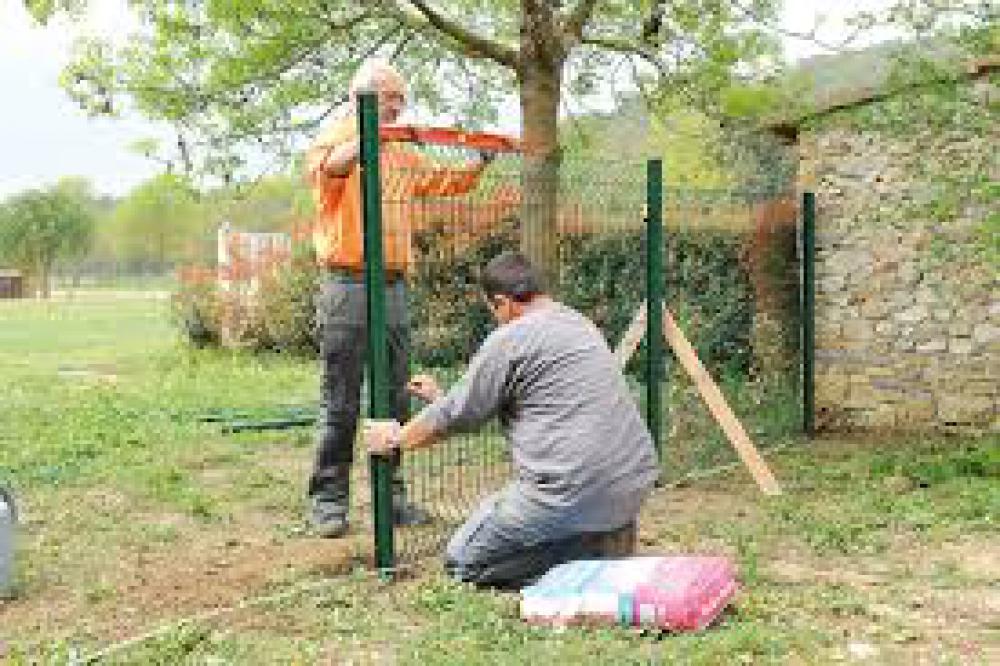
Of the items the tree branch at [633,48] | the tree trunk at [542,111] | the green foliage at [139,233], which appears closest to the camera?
the tree trunk at [542,111]

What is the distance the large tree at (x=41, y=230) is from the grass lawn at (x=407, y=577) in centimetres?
6069

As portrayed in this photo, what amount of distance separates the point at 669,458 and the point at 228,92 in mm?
3752

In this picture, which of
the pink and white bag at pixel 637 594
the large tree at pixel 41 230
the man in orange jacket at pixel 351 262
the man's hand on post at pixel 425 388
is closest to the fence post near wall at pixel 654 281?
the man in orange jacket at pixel 351 262

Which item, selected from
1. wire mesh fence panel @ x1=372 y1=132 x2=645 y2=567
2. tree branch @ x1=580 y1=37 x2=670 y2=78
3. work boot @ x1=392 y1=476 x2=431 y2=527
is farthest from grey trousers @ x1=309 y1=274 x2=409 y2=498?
tree branch @ x1=580 y1=37 x2=670 y2=78

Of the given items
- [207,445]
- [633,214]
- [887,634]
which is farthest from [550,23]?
[887,634]

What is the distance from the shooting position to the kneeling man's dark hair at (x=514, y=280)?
5.42 meters

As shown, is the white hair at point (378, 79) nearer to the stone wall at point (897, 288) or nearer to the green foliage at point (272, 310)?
the stone wall at point (897, 288)

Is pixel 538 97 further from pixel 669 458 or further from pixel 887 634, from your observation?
pixel 887 634

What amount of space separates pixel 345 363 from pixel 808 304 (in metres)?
4.79

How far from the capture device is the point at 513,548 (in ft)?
17.5

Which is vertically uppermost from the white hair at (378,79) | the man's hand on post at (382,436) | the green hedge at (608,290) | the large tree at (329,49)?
the large tree at (329,49)

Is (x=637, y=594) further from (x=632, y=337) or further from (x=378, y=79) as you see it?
(x=632, y=337)

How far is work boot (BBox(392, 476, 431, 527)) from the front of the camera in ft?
20.6

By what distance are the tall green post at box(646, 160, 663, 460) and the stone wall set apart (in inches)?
75.3
